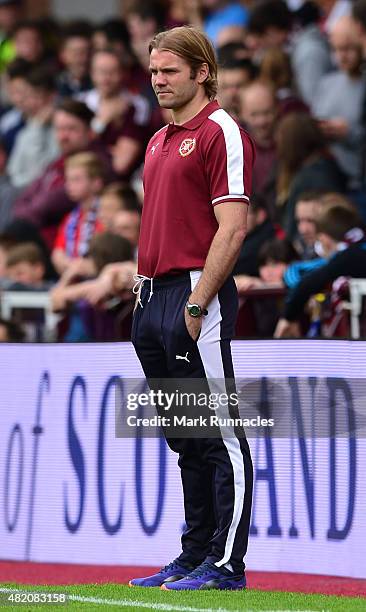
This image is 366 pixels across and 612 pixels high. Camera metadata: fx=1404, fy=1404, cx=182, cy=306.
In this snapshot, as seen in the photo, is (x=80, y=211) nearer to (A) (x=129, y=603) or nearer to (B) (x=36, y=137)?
(B) (x=36, y=137)

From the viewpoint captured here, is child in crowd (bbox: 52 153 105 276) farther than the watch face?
Yes

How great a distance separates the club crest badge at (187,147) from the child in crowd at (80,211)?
5516mm

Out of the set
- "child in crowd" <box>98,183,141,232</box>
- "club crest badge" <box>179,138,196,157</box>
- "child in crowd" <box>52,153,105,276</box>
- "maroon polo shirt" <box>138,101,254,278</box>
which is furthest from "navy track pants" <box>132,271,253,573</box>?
"child in crowd" <box>52,153,105,276</box>

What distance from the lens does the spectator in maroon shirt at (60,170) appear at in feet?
42.8

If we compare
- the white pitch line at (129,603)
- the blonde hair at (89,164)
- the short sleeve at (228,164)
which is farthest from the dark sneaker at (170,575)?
the blonde hair at (89,164)

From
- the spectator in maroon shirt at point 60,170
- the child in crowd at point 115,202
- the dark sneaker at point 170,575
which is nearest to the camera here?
the dark sneaker at point 170,575

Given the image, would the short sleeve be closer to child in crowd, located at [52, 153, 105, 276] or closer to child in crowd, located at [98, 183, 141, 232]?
child in crowd, located at [98, 183, 141, 232]

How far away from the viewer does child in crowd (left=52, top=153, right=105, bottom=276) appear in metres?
11.9

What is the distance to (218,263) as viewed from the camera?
19.5 feet

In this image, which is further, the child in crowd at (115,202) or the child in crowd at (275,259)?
the child in crowd at (115,202)

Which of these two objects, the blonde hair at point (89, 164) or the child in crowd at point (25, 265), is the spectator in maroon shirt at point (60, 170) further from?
the child in crowd at point (25, 265)

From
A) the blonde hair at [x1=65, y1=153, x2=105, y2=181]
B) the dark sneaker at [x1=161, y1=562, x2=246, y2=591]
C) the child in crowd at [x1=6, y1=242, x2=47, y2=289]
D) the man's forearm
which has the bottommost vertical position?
the dark sneaker at [x1=161, y1=562, x2=246, y2=591]

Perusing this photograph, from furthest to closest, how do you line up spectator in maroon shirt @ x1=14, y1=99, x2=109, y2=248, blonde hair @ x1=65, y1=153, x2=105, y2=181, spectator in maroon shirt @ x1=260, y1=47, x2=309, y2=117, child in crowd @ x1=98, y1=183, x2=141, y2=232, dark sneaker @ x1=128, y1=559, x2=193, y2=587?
spectator in maroon shirt @ x1=14, y1=99, x2=109, y2=248 → blonde hair @ x1=65, y1=153, x2=105, y2=181 → spectator in maroon shirt @ x1=260, y1=47, x2=309, y2=117 → child in crowd @ x1=98, y1=183, x2=141, y2=232 → dark sneaker @ x1=128, y1=559, x2=193, y2=587

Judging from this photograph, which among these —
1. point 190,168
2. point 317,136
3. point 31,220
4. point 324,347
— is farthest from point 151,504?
point 31,220
